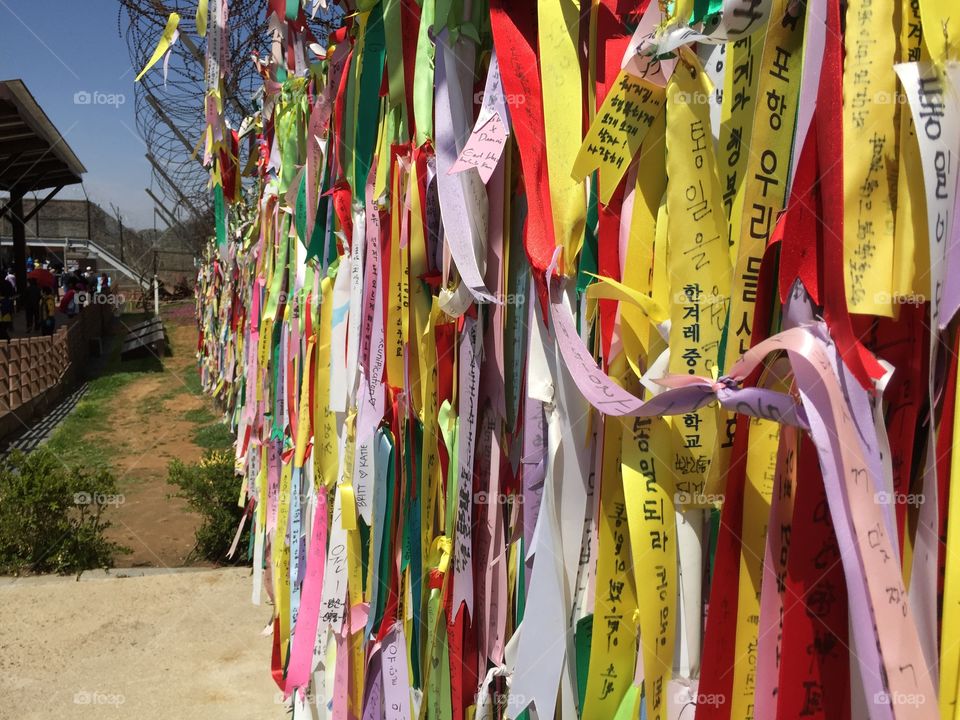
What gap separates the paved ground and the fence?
7.24m

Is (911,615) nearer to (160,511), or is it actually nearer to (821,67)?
(821,67)

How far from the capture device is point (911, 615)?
1.84ft

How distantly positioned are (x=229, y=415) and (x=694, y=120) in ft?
31.5

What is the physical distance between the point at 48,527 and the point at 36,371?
863cm

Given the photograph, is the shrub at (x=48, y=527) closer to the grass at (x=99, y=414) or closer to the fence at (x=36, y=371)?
the grass at (x=99, y=414)

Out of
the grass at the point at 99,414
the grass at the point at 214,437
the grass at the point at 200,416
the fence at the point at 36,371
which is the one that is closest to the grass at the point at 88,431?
the grass at the point at 99,414

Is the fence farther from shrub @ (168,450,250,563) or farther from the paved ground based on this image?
the paved ground

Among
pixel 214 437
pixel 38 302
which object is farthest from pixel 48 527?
pixel 38 302

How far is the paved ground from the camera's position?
10.4 ft

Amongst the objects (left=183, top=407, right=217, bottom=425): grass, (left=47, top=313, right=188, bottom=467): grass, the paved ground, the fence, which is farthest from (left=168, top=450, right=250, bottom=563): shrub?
(left=183, top=407, right=217, bottom=425): grass

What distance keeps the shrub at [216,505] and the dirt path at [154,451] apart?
156 mm

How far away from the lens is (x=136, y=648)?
365 cm

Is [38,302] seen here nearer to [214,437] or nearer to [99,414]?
[99,414]

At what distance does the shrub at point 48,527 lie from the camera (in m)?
4.66
